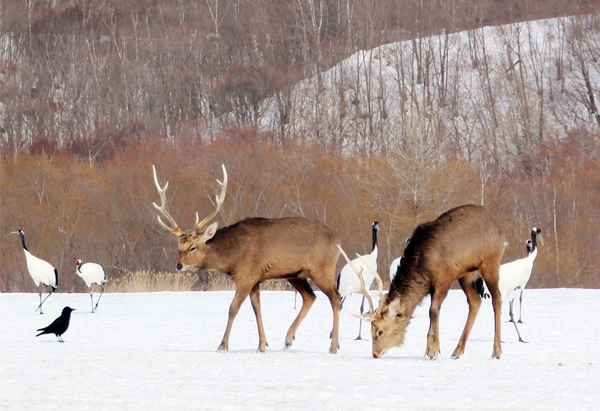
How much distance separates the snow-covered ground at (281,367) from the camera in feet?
21.1

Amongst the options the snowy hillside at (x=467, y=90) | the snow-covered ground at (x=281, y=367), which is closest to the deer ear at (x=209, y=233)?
the snow-covered ground at (x=281, y=367)

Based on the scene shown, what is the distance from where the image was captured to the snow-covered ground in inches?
253

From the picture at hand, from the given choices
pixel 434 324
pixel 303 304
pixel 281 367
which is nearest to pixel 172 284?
pixel 303 304

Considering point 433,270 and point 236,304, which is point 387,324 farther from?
point 236,304

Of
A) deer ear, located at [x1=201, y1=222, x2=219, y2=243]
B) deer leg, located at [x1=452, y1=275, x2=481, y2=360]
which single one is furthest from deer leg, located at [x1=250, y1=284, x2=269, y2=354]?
deer leg, located at [x1=452, y1=275, x2=481, y2=360]

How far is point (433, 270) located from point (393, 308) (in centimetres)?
67

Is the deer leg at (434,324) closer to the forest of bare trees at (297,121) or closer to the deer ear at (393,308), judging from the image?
the deer ear at (393,308)

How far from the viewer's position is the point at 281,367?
27.4 ft

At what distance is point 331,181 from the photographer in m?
42.2

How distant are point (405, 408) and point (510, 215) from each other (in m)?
38.4

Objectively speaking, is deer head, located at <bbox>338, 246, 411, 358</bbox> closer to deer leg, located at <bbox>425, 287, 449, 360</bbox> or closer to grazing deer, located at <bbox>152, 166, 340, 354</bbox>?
deer leg, located at <bbox>425, 287, 449, 360</bbox>

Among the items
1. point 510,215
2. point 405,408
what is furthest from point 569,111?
point 405,408

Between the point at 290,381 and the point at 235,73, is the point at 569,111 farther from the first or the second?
the point at 290,381

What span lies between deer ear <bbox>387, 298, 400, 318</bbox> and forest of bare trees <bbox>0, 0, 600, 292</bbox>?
89.8 ft
